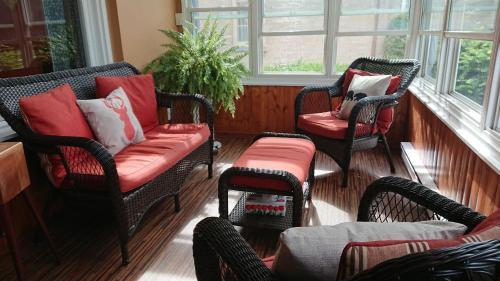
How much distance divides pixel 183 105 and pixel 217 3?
1.44 m

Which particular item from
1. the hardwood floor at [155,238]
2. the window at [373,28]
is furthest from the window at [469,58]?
the hardwood floor at [155,238]

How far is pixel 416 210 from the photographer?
1.39 m

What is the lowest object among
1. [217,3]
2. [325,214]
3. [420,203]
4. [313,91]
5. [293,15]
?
[325,214]

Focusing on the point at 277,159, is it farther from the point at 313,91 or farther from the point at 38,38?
the point at 38,38

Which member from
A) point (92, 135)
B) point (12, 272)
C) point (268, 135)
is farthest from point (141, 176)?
point (268, 135)

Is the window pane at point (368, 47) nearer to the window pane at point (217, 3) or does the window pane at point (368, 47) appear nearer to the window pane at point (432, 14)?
the window pane at point (432, 14)

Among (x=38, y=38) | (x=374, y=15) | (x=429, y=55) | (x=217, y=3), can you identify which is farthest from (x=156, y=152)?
(x=374, y=15)

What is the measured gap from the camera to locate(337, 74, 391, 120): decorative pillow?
2.71 m

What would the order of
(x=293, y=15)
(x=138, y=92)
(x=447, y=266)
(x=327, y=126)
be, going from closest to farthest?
(x=447, y=266) < (x=138, y=92) < (x=327, y=126) < (x=293, y=15)

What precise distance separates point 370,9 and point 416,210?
2.62 m

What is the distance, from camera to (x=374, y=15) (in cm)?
343

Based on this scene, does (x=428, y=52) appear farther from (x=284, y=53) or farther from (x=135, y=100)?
(x=135, y=100)

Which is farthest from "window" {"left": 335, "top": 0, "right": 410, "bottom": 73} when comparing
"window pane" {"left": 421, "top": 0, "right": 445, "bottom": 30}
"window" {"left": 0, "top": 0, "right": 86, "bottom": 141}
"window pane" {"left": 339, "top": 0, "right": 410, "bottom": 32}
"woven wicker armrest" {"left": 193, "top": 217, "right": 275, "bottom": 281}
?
"woven wicker armrest" {"left": 193, "top": 217, "right": 275, "bottom": 281}

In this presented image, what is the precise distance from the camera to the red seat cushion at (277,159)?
177 centimetres
